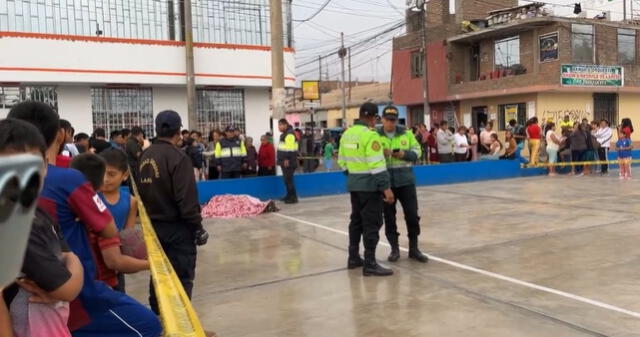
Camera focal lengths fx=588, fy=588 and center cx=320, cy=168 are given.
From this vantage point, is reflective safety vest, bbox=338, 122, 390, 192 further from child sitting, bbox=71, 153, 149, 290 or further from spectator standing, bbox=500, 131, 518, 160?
spectator standing, bbox=500, 131, 518, 160

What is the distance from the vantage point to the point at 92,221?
2.55 metres

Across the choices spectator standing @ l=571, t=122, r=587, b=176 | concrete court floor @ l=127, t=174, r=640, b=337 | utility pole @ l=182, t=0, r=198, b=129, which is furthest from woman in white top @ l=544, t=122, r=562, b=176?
utility pole @ l=182, t=0, r=198, b=129

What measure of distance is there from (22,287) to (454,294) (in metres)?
4.00

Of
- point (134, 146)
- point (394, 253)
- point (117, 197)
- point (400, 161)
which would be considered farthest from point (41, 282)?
point (134, 146)

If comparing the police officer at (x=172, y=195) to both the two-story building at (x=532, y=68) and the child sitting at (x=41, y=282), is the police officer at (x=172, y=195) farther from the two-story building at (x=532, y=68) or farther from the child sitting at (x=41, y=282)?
the two-story building at (x=532, y=68)

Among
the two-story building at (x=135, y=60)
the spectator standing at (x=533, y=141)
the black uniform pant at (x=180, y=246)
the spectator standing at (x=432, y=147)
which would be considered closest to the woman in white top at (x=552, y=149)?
the spectator standing at (x=533, y=141)

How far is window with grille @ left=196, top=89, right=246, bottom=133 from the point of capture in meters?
17.1

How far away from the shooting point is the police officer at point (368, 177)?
19.5 ft

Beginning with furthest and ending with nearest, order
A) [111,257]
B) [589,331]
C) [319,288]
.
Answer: [319,288], [589,331], [111,257]

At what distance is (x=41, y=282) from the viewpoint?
1921mm

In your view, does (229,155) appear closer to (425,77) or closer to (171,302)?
(171,302)

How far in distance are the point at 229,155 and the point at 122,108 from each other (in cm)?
528

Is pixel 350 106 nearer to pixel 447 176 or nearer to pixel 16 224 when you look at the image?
pixel 447 176

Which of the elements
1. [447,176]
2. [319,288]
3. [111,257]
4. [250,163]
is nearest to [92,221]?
[111,257]
